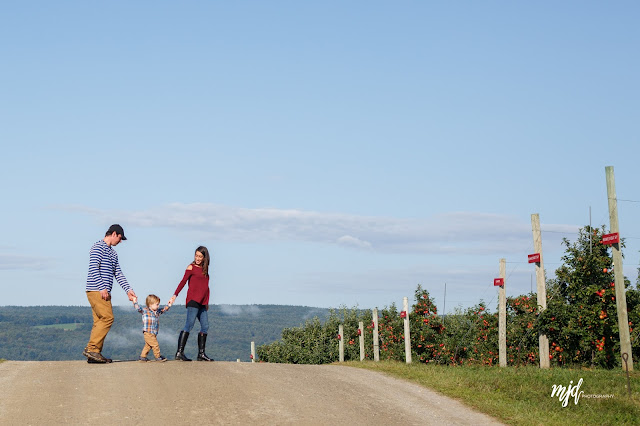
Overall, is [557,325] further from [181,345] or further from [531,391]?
[181,345]

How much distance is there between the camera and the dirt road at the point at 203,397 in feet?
37.3

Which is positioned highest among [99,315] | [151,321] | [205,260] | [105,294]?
[205,260]

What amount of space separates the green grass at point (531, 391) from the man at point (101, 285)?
6126mm

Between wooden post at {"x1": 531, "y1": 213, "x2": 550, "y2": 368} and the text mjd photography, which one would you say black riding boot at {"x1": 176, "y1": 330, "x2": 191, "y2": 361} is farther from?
wooden post at {"x1": 531, "y1": 213, "x2": 550, "y2": 368}

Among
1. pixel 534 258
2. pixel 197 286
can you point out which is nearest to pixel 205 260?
pixel 197 286

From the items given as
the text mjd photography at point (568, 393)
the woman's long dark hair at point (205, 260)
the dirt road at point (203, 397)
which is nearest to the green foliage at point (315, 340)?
the woman's long dark hair at point (205, 260)

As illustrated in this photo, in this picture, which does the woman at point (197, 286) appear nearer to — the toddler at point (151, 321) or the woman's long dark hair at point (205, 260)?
the woman's long dark hair at point (205, 260)

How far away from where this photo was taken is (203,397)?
40.8 feet

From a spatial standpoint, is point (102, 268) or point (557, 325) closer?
point (102, 268)

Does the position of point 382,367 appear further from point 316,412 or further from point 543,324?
point 316,412

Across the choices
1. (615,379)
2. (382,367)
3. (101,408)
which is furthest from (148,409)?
(615,379)

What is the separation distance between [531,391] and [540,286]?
22.2 feet

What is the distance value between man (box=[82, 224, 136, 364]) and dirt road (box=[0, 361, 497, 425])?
1.77 feet

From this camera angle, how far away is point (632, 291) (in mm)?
21609
